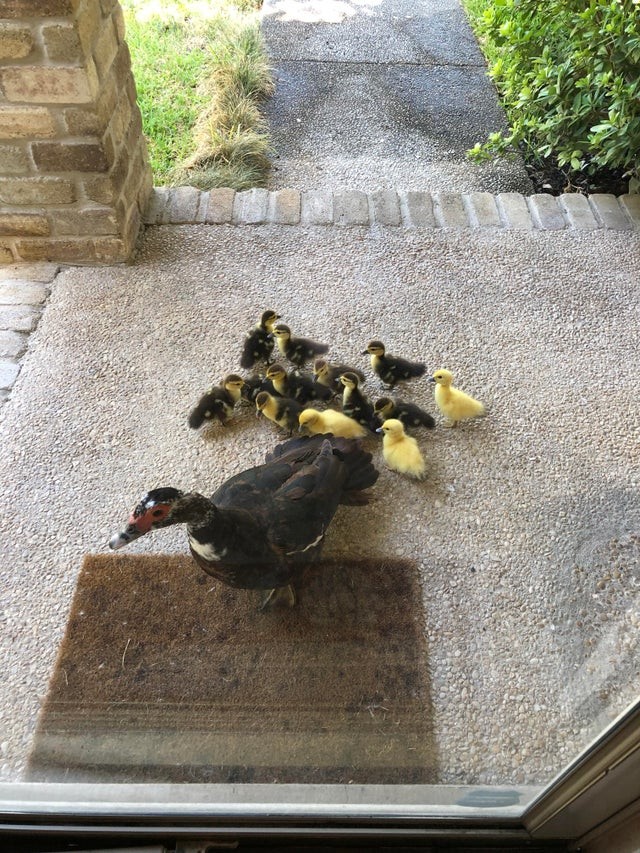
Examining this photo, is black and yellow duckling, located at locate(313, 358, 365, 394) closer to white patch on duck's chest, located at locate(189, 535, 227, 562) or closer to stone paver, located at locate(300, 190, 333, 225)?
white patch on duck's chest, located at locate(189, 535, 227, 562)

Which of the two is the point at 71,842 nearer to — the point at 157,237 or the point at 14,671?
the point at 14,671

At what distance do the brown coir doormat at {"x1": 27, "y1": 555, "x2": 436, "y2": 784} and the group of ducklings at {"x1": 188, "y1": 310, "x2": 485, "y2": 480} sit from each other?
1.38 feet

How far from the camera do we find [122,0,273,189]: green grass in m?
3.35

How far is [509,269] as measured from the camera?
2.76 m

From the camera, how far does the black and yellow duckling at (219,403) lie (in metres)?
2.12

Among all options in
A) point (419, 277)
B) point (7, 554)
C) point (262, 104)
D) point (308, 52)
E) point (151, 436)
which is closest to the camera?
point (7, 554)

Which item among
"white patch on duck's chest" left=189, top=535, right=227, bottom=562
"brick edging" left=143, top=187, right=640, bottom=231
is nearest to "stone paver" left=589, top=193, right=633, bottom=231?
"brick edging" left=143, top=187, right=640, bottom=231

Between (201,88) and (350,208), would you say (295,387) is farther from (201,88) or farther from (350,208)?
(201,88)

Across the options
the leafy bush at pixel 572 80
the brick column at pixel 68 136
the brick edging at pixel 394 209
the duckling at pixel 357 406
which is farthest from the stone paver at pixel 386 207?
the duckling at pixel 357 406

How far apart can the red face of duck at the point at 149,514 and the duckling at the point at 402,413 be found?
0.87 metres

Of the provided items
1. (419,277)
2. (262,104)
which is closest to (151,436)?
(419,277)

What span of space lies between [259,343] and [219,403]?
312mm

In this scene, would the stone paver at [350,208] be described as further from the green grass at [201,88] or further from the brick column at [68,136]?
the brick column at [68,136]

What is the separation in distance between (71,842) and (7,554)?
0.83m
